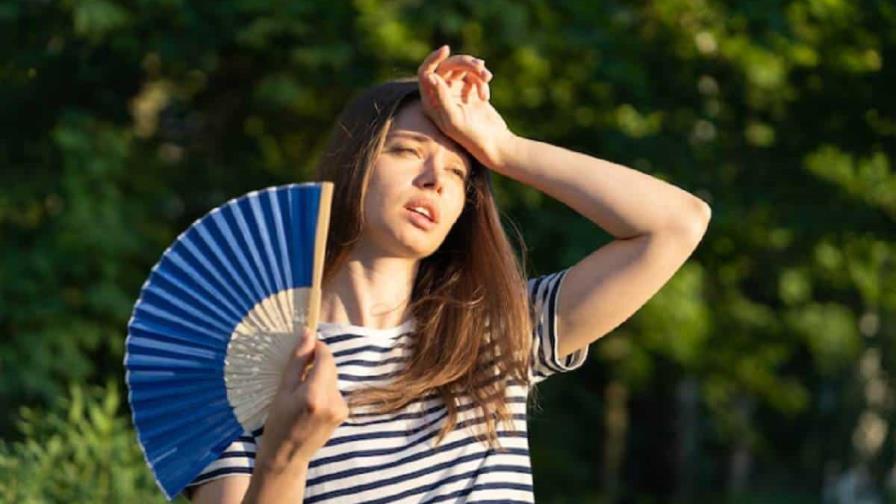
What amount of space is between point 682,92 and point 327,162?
6.06 meters

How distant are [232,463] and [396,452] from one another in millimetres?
269

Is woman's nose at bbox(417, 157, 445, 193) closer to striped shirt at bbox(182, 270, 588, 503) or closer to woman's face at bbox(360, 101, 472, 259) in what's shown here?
woman's face at bbox(360, 101, 472, 259)

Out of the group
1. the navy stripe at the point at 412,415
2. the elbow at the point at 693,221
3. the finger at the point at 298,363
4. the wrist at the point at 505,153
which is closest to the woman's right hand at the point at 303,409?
the finger at the point at 298,363

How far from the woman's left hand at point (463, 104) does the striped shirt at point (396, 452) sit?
1.03 feet

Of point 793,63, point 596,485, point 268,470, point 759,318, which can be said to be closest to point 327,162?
point 268,470

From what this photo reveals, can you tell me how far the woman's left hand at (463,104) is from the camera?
290 centimetres

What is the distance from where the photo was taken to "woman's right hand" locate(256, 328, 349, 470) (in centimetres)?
235

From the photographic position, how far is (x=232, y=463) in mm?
2701

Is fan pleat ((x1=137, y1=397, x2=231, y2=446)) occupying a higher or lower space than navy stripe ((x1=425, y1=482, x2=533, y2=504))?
higher

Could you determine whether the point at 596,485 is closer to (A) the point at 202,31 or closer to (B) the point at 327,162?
(A) the point at 202,31

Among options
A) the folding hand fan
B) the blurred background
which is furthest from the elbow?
the blurred background

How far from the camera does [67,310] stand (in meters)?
8.98

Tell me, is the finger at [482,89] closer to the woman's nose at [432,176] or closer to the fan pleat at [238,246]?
the woman's nose at [432,176]

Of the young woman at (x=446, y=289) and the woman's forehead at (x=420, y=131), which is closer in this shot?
the young woman at (x=446, y=289)
